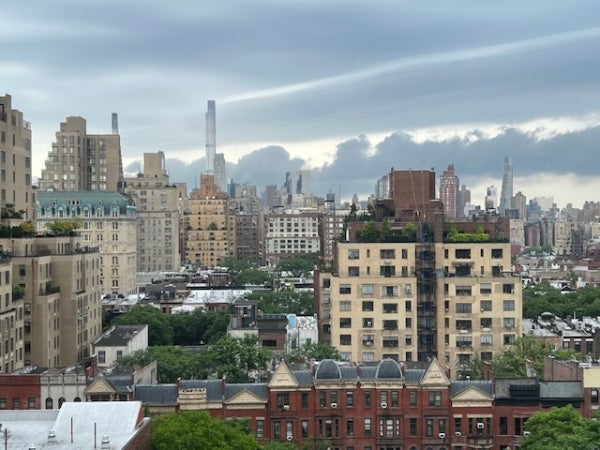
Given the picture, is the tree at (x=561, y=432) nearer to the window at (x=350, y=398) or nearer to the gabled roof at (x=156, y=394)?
the window at (x=350, y=398)

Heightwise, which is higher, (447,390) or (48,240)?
(48,240)

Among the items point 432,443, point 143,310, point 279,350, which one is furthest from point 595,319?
point 432,443

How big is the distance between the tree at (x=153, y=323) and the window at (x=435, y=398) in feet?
216

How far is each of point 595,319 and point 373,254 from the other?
52.3 metres

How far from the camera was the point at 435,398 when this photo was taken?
94.8 metres

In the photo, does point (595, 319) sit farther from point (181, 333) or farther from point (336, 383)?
point (336, 383)

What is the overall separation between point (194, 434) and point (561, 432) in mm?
27955

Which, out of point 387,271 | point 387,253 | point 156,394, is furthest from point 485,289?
point 156,394

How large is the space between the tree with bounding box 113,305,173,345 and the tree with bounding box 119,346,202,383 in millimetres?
38847

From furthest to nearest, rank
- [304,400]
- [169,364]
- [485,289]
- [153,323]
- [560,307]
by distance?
[560,307] < [153,323] < [485,289] < [169,364] < [304,400]

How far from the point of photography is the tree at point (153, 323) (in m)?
156

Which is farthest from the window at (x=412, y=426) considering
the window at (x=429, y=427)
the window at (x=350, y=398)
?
the window at (x=350, y=398)

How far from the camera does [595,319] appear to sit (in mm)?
167125

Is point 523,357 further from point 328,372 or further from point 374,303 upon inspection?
point 328,372
